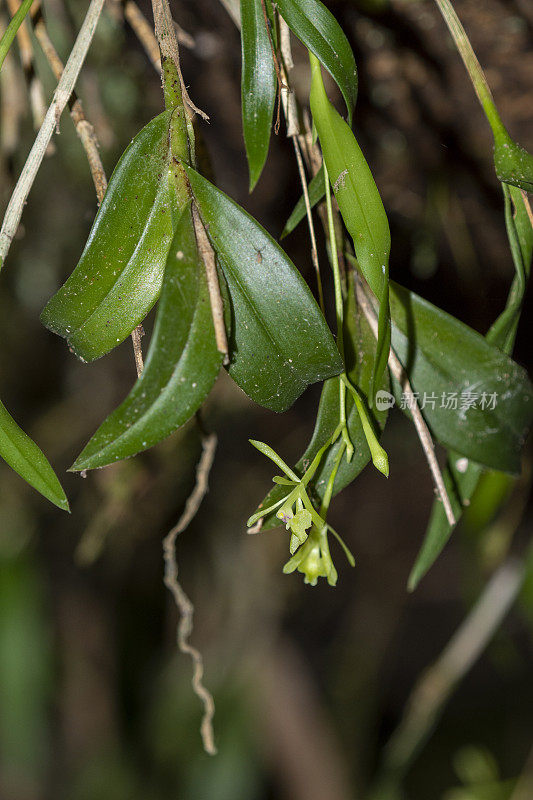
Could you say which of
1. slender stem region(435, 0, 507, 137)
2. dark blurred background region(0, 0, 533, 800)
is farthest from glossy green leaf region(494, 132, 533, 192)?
dark blurred background region(0, 0, 533, 800)

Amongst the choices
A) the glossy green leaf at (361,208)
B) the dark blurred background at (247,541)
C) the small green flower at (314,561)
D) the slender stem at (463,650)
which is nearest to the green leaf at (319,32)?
the glossy green leaf at (361,208)

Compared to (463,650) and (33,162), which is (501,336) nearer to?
(33,162)

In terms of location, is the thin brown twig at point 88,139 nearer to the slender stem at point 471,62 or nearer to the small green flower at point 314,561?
the small green flower at point 314,561

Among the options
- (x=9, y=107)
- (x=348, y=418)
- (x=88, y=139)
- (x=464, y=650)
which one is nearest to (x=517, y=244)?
(x=348, y=418)

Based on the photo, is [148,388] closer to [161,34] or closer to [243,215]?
[243,215]

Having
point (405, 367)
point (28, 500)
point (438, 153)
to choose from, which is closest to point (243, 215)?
point (405, 367)

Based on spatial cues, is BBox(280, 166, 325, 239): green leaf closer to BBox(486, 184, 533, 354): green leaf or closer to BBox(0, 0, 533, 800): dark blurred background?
BBox(486, 184, 533, 354): green leaf

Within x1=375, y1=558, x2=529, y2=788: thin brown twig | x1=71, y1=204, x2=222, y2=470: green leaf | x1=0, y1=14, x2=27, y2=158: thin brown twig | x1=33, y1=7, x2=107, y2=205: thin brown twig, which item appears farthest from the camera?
x1=375, y1=558, x2=529, y2=788: thin brown twig
